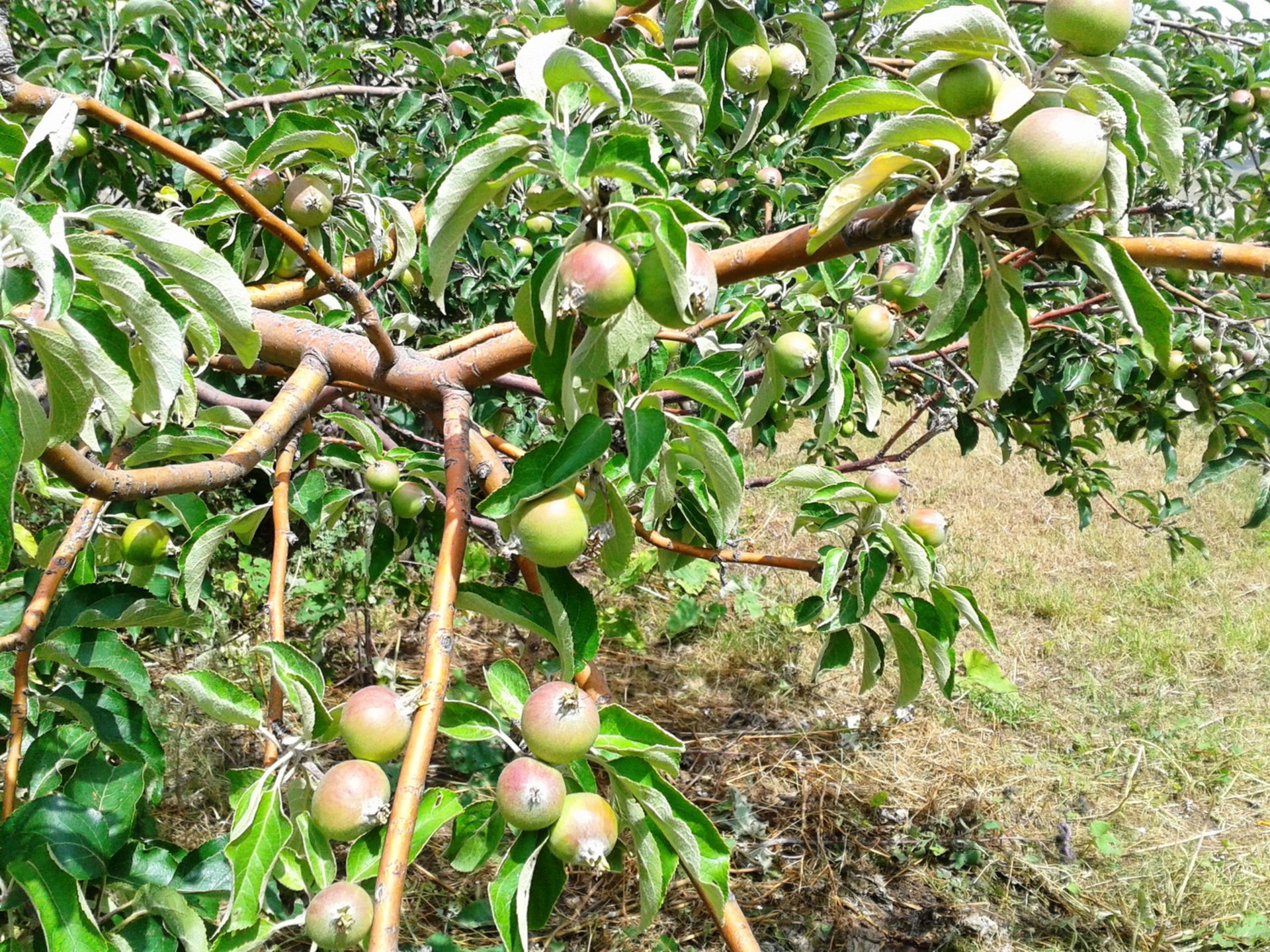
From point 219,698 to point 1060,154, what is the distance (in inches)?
34.5

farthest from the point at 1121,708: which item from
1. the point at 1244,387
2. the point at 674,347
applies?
the point at 674,347

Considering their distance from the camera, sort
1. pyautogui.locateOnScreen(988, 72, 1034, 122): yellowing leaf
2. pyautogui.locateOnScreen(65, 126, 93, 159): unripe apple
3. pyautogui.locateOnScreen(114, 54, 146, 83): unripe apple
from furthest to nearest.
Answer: pyautogui.locateOnScreen(114, 54, 146, 83): unripe apple
pyautogui.locateOnScreen(65, 126, 93, 159): unripe apple
pyautogui.locateOnScreen(988, 72, 1034, 122): yellowing leaf

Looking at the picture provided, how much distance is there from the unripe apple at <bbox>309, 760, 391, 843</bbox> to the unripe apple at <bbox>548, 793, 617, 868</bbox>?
156mm

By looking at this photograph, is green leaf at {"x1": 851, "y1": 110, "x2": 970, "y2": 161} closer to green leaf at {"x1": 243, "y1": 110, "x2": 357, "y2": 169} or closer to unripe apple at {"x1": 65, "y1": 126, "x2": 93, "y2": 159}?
green leaf at {"x1": 243, "y1": 110, "x2": 357, "y2": 169}

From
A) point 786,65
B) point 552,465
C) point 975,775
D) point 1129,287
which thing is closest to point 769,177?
point 786,65

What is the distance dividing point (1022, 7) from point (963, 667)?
2531 mm

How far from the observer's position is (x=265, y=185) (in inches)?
45.6

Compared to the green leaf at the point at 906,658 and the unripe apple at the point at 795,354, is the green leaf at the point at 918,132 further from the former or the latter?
the green leaf at the point at 906,658

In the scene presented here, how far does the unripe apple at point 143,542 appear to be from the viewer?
47.0 inches

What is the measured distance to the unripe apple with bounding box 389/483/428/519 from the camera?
1.28 meters

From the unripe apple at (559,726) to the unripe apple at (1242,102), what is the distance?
2547 millimetres

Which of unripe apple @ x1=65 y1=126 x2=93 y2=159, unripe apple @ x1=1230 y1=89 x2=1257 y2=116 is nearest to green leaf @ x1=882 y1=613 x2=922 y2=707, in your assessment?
unripe apple @ x1=65 y1=126 x2=93 y2=159

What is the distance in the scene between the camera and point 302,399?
1016 mm

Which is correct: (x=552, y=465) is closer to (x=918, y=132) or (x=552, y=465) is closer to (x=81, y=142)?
(x=918, y=132)
